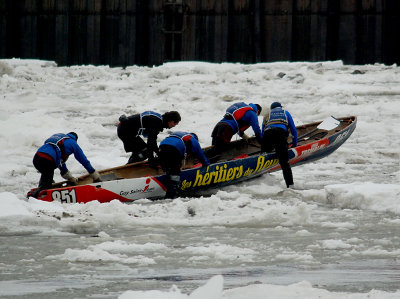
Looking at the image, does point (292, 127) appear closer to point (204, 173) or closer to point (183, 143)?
point (204, 173)

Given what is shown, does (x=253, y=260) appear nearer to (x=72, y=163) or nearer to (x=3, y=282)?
(x=3, y=282)

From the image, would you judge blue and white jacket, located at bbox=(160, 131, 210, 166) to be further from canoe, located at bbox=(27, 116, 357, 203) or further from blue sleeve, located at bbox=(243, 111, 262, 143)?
blue sleeve, located at bbox=(243, 111, 262, 143)

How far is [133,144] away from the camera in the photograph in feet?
44.2

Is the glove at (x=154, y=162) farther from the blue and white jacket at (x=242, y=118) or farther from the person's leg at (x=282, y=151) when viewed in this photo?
the person's leg at (x=282, y=151)

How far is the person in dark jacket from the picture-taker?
41.0 feet

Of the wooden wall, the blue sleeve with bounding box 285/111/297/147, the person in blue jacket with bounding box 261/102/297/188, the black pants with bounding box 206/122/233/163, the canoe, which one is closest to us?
the canoe

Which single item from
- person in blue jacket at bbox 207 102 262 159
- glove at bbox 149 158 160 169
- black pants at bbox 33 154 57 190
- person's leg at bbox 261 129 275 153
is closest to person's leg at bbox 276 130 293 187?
person's leg at bbox 261 129 275 153

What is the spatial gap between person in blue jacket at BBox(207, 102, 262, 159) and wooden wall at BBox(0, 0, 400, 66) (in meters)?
8.49

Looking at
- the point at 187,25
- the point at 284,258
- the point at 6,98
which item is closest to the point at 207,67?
the point at 187,25

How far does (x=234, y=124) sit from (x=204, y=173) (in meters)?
1.69

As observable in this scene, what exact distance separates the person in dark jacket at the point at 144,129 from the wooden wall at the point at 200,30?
914 centimetres

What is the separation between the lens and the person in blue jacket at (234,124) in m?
13.6

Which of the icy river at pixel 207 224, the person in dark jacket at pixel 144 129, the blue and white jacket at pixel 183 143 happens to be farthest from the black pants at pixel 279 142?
the person in dark jacket at pixel 144 129

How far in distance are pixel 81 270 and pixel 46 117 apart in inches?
421
